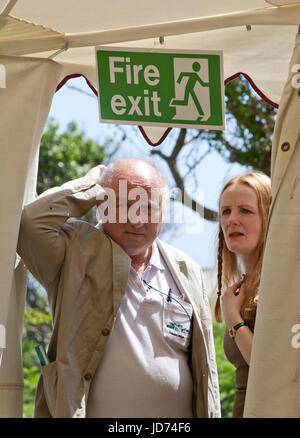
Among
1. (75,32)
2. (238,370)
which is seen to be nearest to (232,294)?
(238,370)

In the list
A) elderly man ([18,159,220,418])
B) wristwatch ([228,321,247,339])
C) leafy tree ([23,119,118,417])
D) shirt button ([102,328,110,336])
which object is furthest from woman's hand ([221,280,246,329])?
leafy tree ([23,119,118,417])

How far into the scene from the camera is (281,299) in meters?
3.01

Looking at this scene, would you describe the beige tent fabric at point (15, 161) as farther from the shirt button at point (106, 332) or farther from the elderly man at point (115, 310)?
the shirt button at point (106, 332)

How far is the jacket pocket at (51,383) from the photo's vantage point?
3488 mm

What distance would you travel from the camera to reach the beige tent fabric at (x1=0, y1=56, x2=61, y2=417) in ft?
11.4

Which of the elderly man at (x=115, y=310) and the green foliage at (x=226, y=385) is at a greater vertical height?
the elderly man at (x=115, y=310)

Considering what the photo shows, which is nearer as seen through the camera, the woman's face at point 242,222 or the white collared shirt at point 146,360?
the white collared shirt at point 146,360

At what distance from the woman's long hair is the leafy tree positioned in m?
9.09

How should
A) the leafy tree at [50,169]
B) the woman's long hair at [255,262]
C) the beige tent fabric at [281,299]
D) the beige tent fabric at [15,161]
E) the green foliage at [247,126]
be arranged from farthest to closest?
1. the leafy tree at [50,169]
2. the green foliage at [247,126]
3. the woman's long hair at [255,262]
4. the beige tent fabric at [15,161]
5. the beige tent fabric at [281,299]

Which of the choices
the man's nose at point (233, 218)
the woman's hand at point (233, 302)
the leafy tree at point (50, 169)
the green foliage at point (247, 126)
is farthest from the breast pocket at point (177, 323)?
the leafy tree at point (50, 169)

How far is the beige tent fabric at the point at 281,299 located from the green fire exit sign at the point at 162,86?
1.92 ft

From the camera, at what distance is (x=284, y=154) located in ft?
10.3

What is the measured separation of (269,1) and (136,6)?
63 centimetres

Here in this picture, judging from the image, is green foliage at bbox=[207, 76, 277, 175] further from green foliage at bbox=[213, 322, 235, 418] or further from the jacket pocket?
the jacket pocket
